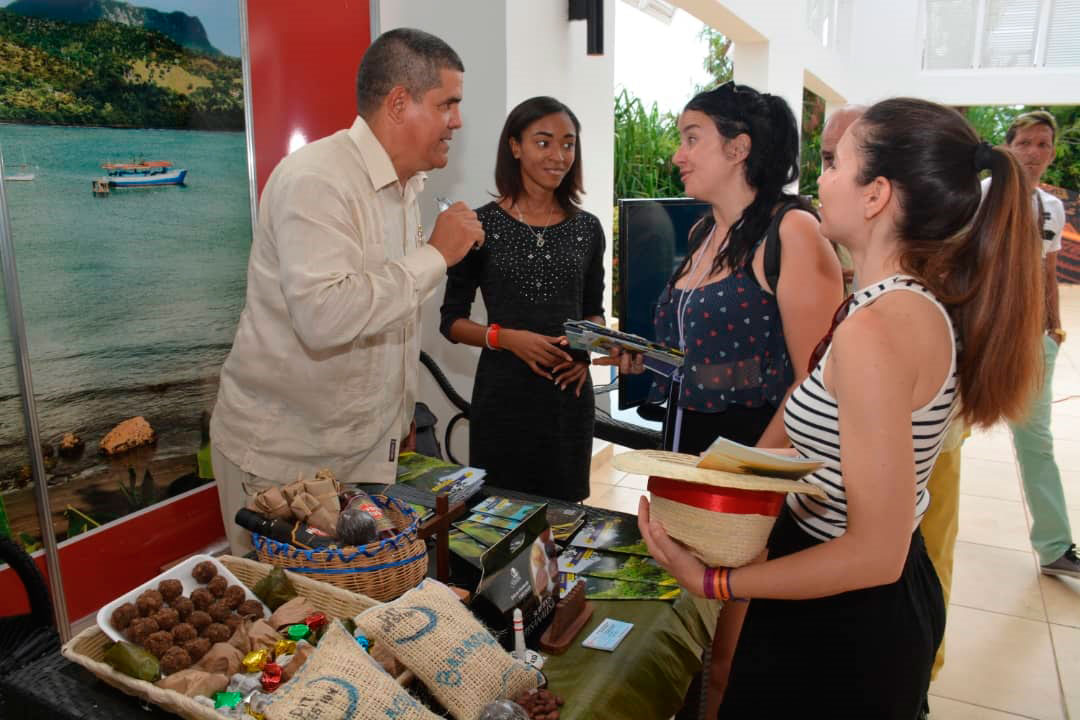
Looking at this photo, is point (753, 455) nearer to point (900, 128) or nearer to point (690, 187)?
point (900, 128)

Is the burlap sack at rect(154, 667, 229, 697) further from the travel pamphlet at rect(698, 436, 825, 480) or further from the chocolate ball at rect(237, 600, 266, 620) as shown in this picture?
the travel pamphlet at rect(698, 436, 825, 480)

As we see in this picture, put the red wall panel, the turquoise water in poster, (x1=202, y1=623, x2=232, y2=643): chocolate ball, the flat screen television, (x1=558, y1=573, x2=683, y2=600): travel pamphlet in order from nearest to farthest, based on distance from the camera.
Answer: (x1=202, y1=623, x2=232, y2=643): chocolate ball, (x1=558, y1=573, x2=683, y2=600): travel pamphlet, the turquoise water in poster, the red wall panel, the flat screen television

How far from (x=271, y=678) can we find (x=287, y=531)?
29 centimetres

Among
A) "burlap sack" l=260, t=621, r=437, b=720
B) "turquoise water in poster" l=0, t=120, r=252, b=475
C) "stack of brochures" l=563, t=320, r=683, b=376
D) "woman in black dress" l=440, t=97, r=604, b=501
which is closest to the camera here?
"burlap sack" l=260, t=621, r=437, b=720

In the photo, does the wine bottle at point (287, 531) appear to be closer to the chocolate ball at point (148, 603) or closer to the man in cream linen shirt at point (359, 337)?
the chocolate ball at point (148, 603)

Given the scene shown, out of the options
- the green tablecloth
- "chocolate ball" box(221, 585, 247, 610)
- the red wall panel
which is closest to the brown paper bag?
"chocolate ball" box(221, 585, 247, 610)

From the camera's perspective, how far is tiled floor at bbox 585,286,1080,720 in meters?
2.45

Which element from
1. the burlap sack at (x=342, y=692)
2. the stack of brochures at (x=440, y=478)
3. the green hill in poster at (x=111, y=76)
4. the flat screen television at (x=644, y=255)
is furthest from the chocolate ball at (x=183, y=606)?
the flat screen television at (x=644, y=255)

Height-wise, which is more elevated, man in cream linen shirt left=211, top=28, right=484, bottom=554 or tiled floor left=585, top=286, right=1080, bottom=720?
man in cream linen shirt left=211, top=28, right=484, bottom=554

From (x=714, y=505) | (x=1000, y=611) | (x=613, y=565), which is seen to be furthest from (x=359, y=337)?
(x=1000, y=611)

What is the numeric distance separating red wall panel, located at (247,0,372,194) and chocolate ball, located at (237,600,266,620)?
2046 mm

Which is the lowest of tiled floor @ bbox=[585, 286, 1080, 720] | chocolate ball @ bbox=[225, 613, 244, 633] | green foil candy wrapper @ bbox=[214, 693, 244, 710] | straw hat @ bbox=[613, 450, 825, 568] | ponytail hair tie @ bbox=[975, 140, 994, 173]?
tiled floor @ bbox=[585, 286, 1080, 720]

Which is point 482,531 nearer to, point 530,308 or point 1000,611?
point 530,308

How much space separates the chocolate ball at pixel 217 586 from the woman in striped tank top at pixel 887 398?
0.65 m
